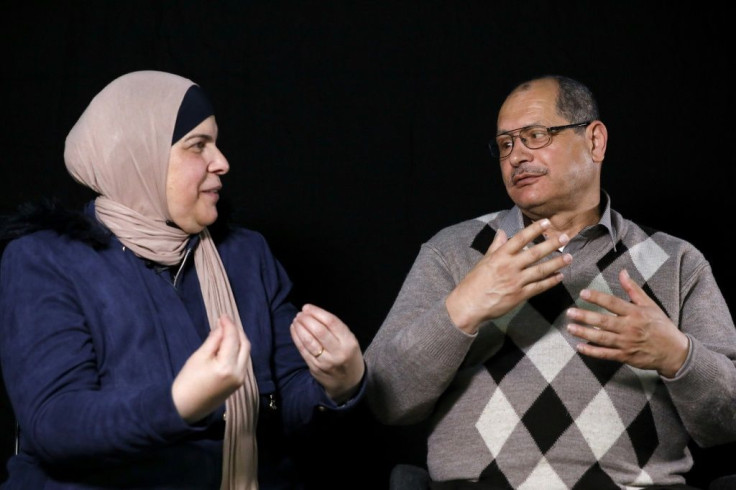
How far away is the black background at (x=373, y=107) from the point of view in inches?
117

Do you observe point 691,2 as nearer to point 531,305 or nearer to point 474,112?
point 474,112

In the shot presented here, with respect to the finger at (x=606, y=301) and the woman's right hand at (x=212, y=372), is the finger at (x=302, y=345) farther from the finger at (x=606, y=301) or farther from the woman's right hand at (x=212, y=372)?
the finger at (x=606, y=301)

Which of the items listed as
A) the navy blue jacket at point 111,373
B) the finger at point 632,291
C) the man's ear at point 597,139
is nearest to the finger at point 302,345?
the navy blue jacket at point 111,373

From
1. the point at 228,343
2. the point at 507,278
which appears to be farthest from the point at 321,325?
the point at 507,278

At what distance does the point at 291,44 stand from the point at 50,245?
1.13m

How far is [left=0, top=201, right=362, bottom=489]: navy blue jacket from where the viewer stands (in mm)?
1861

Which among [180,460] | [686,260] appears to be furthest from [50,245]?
[686,260]

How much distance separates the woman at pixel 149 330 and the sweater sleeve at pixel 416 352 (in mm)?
139

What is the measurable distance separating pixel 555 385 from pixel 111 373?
930 mm

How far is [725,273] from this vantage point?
3.05m

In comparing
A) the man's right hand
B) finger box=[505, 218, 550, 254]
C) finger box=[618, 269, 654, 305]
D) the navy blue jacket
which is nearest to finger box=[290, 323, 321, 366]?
the navy blue jacket

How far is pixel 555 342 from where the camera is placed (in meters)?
2.34

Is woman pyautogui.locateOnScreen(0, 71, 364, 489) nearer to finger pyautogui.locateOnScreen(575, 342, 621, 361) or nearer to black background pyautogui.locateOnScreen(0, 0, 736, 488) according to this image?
finger pyautogui.locateOnScreen(575, 342, 621, 361)

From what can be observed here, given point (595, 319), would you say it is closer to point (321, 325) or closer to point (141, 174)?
point (321, 325)
